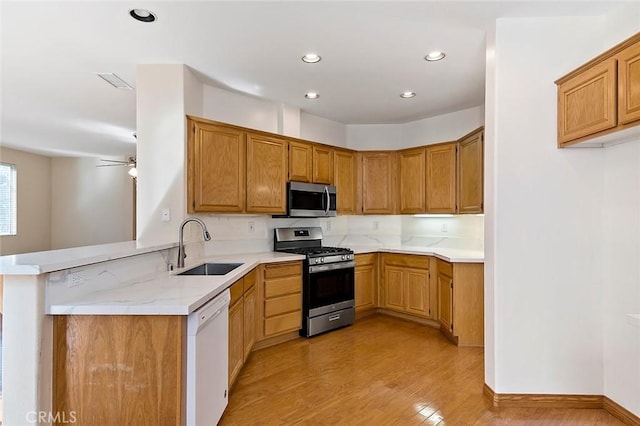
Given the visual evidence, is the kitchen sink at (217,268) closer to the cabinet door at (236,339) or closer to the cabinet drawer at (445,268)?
the cabinet door at (236,339)

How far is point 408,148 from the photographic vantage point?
15.3 feet

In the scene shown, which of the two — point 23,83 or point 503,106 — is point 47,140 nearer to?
point 23,83

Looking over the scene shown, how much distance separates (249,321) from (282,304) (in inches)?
20.8

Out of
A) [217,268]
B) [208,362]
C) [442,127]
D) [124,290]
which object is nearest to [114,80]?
[217,268]

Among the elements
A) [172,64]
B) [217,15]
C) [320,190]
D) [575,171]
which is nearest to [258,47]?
[217,15]

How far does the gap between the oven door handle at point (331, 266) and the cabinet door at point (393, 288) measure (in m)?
0.56

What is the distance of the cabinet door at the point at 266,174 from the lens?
142 inches

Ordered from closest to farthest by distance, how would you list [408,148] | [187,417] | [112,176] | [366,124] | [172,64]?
[187,417], [172,64], [408,148], [366,124], [112,176]

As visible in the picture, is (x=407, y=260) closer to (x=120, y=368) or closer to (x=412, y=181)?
(x=412, y=181)

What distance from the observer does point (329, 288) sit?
3.91m

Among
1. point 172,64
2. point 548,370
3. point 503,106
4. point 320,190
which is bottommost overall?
point 548,370

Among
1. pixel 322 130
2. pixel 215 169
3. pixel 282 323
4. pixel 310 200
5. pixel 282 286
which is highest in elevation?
pixel 322 130

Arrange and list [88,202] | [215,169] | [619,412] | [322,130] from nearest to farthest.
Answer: [619,412], [215,169], [322,130], [88,202]

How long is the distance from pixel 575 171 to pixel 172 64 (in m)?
3.26
